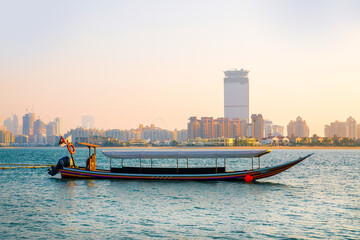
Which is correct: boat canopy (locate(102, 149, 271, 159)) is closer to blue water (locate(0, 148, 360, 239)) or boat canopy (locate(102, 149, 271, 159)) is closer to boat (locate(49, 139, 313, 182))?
boat (locate(49, 139, 313, 182))

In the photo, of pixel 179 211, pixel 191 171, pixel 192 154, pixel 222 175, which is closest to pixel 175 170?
pixel 191 171

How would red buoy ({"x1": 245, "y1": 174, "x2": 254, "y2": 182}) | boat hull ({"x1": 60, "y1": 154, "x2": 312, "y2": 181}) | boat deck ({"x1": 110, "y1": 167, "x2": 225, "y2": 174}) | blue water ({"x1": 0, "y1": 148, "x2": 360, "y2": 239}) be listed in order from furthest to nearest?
boat deck ({"x1": 110, "y1": 167, "x2": 225, "y2": 174}), red buoy ({"x1": 245, "y1": 174, "x2": 254, "y2": 182}), boat hull ({"x1": 60, "y1": 154, "x2": 312, "y2": 181}), blue water ({"x1": 0, "y1": 148, "x2": 360, "y2": 239})

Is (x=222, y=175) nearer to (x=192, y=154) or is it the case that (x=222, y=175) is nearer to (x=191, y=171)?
(x=191, y=171)

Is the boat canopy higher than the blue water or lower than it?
higher

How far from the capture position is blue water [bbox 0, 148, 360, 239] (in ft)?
78.6

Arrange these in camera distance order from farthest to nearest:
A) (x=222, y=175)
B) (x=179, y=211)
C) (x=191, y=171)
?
(x=191, y=171)
(x=222, y=175)
(x=179, y=211)

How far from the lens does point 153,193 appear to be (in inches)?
1547

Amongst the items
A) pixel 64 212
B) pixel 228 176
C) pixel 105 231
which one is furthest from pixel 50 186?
pixel 105 231

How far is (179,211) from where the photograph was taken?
3005cm

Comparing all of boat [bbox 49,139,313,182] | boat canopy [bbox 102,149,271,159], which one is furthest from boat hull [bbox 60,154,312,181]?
boat canopy [bbox 102,149,271,159]

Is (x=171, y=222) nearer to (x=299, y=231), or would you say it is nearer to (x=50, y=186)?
(x=299, y=231)

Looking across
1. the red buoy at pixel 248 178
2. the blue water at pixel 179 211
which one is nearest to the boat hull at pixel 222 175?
the red buoy at pixel 248 178

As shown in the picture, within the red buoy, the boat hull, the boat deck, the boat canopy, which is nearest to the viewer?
the boat hull

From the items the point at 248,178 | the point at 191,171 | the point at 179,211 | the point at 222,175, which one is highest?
the point at 191,171
